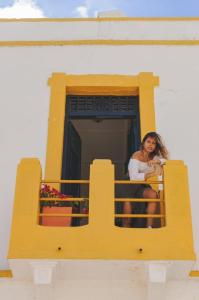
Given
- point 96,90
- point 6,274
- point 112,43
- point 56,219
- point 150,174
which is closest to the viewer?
point 56,219

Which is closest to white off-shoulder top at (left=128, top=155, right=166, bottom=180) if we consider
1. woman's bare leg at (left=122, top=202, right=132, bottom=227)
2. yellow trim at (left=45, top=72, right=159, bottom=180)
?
woman's bare leg at (left=122, top=202, right=132, bottom=227)

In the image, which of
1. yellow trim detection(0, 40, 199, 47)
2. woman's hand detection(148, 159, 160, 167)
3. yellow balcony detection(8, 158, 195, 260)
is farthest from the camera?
yellow trim detection(0, 40, 199, 47)

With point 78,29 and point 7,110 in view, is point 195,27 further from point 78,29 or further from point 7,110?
point 7,110

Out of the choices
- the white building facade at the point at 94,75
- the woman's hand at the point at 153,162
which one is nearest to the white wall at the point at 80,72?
the white building facade at the point at 94,75

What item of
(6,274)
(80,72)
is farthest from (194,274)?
(80,72)

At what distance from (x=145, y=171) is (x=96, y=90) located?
6.70 feet

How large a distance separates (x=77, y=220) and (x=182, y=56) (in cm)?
310

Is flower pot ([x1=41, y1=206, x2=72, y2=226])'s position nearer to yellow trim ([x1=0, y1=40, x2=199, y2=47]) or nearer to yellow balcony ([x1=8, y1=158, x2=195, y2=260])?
yellow balcony ([x1=8, y1=158, x2=195, y2=260])

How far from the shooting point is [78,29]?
9.34 metres

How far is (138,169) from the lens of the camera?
725cm

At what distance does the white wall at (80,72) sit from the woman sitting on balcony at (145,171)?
828mm

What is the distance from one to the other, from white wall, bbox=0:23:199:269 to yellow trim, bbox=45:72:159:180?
107mm

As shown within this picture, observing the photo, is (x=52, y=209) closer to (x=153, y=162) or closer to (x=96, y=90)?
(x=153, y=162)

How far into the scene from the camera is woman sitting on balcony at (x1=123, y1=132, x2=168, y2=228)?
6.86 m
